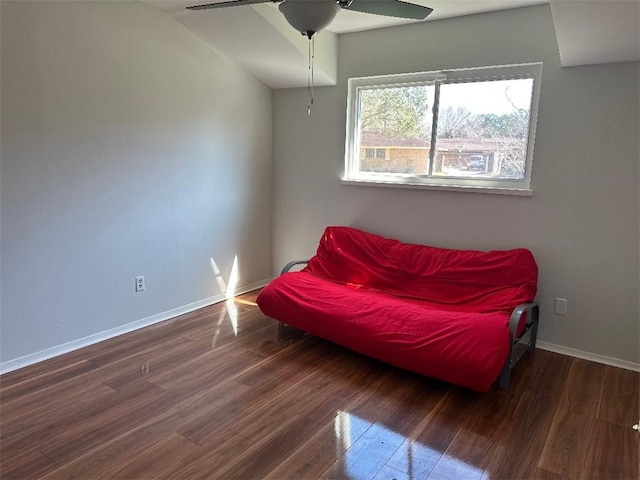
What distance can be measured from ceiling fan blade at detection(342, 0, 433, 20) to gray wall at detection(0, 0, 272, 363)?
1.78 metres

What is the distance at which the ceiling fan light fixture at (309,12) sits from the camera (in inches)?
65.7

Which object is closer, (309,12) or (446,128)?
(309,12)

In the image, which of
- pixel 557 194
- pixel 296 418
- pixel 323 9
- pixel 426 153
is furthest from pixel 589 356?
pixel 323 9

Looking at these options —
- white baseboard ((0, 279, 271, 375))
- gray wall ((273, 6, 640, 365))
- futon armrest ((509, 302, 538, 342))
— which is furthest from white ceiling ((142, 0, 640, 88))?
white baseboard ((0, 279, 271, 375))

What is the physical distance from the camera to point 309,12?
1708mm

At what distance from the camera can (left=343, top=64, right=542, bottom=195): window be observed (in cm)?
295

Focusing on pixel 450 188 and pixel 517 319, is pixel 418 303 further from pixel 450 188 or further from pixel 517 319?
pixel 450 188

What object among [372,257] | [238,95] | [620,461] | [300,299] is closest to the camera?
[620,461]

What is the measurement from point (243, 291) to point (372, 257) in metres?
1.46

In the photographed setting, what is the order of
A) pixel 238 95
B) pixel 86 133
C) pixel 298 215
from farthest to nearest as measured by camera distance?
1. pixel 298 215
2. pixel 238 95
3. pixel 86 133

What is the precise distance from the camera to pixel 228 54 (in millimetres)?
3510

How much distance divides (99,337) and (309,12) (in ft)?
8.32

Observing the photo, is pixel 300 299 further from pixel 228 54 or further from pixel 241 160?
pixel 228 54

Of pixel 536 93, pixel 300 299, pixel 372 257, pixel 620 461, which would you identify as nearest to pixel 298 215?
pixel 372 257
